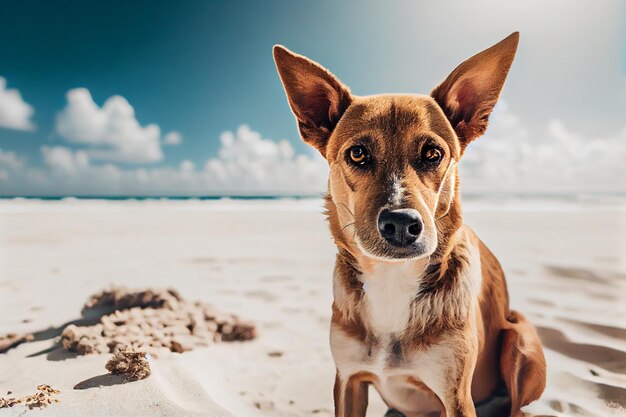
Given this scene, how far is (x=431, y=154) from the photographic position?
1.76 m

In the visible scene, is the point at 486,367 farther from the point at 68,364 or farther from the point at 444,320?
the point at 68,364

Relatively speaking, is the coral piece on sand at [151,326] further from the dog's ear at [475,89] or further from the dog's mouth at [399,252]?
the dog's ear at [475,89]

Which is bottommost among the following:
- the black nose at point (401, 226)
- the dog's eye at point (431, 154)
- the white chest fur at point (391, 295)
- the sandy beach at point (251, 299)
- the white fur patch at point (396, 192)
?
the sandy beach at point (251, 299)

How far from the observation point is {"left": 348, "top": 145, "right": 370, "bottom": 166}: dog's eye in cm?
177

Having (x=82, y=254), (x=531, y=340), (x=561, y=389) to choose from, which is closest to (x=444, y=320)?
(x=531, y=340)

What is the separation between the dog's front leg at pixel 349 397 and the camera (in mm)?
2000

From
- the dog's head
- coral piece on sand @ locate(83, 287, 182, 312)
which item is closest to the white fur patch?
the dog's head

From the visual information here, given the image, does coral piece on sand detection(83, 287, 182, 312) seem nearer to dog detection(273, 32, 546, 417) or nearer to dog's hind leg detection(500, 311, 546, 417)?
dog detection(273, 32, 546, 417)

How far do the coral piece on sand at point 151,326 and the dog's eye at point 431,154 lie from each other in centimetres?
219

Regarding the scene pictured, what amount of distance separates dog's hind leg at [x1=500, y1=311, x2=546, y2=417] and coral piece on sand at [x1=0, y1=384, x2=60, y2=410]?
2.27m

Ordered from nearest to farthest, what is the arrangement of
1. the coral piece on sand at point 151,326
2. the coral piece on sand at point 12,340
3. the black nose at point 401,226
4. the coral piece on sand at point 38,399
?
the black nose at point 401,226, the coral piece on sand at point 38,399, the coral piece on sand at point 151,326, the coral piece on sand at point 12,340

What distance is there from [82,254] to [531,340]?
20.1 feet

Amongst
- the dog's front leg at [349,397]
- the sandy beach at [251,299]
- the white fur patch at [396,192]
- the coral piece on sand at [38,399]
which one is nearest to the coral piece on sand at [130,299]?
the sandy beach at [251,299]

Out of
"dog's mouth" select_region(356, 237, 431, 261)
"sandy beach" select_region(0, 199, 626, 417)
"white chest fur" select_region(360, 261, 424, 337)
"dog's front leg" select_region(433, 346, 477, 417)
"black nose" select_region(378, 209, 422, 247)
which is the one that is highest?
"black nose" select_region(378, 209, 422, 247)
